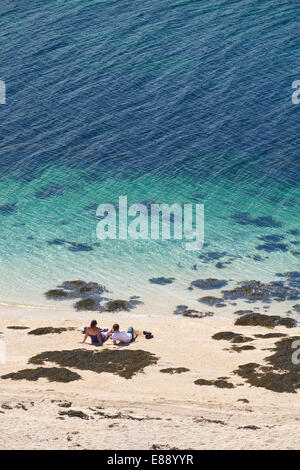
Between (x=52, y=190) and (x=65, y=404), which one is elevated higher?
(x=52, y=190)

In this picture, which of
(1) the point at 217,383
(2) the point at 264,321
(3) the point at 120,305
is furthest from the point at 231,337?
(3) the point at 120,305

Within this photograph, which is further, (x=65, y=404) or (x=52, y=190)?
(x=52, y=190)

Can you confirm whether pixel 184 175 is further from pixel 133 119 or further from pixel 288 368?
pixel 288 368

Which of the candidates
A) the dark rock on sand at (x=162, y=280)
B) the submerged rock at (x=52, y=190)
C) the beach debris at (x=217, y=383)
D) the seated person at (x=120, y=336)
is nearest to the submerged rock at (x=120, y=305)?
the dark rock on sand at (x=162, y=280)

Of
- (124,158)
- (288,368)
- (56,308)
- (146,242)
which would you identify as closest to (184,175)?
(124,158)

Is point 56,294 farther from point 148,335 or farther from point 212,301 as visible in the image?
point 212,301

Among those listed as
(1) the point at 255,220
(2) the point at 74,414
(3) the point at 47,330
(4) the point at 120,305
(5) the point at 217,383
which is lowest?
(2) the point at 74,414
